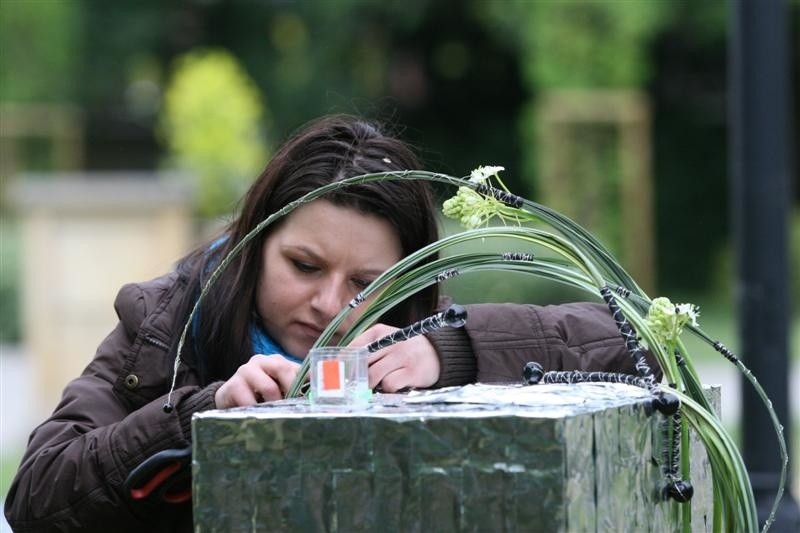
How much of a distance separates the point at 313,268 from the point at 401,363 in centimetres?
31

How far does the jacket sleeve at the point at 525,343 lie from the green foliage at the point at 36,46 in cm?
1714

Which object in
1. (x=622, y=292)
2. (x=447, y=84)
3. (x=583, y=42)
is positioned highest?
(x=447, y=84)

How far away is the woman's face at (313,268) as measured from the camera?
207cm

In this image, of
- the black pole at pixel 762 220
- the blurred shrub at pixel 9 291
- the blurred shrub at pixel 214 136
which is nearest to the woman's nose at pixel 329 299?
the black pole at pixel 762 220

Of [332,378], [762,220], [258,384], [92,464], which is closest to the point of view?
[332,378]

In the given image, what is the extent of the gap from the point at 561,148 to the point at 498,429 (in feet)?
43.0

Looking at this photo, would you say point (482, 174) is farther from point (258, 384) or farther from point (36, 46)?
point (36, 46)

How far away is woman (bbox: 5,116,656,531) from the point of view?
1828mm

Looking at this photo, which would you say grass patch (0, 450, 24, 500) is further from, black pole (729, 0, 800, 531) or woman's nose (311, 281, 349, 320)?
woman's nose (311, 281, 349, 320)

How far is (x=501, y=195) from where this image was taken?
1658mm

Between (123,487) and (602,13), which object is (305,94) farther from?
(123,487)

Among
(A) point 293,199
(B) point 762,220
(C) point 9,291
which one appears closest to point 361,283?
(A) point 293,199

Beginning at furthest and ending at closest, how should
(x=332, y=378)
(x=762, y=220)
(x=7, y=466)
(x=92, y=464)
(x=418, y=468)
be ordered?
(x=7, y=466) → (x=762, y=220) → (x=92, y=464) → (x=332, y=378) → (x=418, y=468)

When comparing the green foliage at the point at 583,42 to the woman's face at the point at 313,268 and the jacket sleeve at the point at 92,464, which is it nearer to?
the woman's face at the point at 313,268
